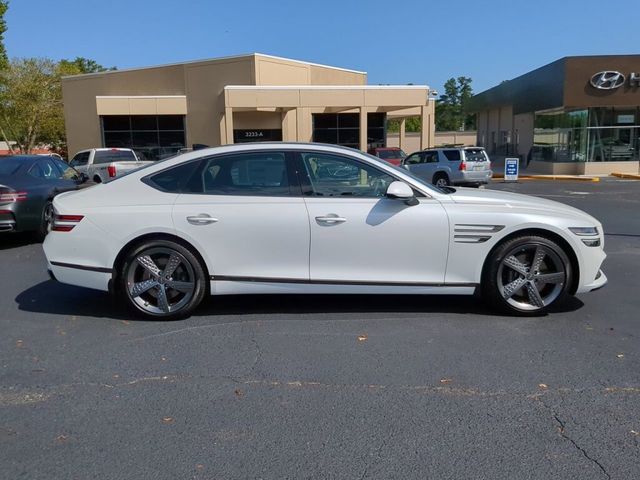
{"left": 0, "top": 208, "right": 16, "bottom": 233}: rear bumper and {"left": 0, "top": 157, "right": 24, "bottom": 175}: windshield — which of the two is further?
{"left": 0, "top": 157, "right": 24, "bottom": 175}: windshield

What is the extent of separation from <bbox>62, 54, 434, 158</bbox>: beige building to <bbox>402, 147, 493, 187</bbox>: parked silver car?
8.22 metres

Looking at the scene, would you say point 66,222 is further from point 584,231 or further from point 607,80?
point 607,80

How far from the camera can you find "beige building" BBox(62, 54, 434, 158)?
32750 mm

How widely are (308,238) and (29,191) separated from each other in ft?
19.9

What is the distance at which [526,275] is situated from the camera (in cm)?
527

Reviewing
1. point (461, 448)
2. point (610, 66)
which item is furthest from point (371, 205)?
point (610, 66)

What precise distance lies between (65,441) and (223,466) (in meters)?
0.96

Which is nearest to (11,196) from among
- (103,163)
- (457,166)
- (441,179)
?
(103,163)

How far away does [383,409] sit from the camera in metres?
3.60

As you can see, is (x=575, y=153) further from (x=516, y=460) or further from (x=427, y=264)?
(x=516, y=460)

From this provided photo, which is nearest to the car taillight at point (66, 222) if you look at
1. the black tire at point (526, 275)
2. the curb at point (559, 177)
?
the black tire at point (526, 275)

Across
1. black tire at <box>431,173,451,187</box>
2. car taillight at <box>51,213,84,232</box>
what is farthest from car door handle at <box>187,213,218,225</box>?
black tire at <box>431,173,451,187</box>

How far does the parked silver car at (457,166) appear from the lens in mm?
21422

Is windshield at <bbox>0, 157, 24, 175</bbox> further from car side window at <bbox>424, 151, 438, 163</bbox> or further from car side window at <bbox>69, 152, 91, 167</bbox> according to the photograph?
car side window at <bbox>424, 151, 438, 163</bbox>
